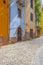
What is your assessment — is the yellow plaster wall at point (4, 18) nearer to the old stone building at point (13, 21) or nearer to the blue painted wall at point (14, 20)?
the old stone building at point (13, 21)

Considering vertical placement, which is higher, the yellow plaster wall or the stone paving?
the yellow plaster wall

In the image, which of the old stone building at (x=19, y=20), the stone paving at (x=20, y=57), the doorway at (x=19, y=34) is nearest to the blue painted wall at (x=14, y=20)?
the old stone building at (x=19, y=20)

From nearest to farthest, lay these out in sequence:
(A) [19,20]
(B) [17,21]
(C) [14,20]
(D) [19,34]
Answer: (C) [14,20], (B) [17,21], (A) [19,20], (D) [19,34]

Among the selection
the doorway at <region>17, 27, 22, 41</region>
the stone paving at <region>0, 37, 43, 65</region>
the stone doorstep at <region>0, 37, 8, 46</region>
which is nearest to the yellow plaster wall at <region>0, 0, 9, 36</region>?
the stone doorstep at <region>0, 37, 8, 46</region>

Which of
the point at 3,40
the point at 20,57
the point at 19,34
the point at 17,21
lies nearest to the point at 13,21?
the point at 17,21

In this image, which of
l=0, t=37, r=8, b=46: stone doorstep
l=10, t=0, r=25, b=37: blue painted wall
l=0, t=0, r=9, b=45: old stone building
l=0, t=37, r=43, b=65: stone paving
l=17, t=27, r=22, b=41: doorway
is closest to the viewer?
l=0, t=37, r=43, b=65: stone paving

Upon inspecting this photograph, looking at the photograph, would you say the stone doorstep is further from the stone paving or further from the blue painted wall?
the stone paving

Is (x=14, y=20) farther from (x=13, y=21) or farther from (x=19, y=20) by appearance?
(x=19, y=20)

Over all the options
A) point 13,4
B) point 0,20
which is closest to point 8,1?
point 13,4

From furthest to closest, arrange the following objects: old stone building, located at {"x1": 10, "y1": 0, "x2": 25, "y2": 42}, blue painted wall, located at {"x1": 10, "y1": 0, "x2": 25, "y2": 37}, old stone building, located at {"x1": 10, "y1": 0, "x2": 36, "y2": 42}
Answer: old stone building, located at {"x1": 10, "y1": 0, "x2": 36, "y2": 42} < old stone building, located at {"x1": 10, "y1": 0, "x2": 25, "y2": 42} < blue painted wall, located at {"x1": 10, "y1": 0, "x2": 25, "y2": 37}

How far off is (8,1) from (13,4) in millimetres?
1662

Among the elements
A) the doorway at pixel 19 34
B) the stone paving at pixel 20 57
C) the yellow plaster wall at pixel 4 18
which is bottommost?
the doorway at pixel 19 34

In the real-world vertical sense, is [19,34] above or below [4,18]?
below

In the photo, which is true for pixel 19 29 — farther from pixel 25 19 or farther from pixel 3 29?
pixel 3 29
